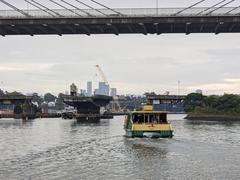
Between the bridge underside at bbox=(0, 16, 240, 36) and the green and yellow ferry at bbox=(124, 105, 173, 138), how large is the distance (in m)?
10.3

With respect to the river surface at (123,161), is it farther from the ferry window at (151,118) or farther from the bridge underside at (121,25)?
the bridge underside at (121,25)

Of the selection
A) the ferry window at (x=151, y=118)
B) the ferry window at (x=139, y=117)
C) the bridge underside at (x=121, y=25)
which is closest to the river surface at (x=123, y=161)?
the ferry window at (x=151, y=118)

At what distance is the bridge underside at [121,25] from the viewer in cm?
5969

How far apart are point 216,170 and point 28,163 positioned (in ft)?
46.4

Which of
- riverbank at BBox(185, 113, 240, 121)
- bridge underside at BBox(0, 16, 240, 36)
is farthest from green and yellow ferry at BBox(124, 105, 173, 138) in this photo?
riverbank at BBox(185, 113, 240, 121)

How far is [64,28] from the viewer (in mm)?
64188

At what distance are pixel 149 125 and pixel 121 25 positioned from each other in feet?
39.6

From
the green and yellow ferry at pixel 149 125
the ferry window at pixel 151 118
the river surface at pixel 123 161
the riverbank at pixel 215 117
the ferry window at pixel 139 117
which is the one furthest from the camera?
the riverbank at pixel 215 117

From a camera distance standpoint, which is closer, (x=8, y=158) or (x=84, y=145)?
(x=8, y=158)

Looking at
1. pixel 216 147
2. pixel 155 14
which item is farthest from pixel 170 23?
pixel 216 147

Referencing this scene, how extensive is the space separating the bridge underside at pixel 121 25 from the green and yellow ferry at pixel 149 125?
10313 mm

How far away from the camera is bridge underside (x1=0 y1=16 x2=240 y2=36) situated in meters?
59.7

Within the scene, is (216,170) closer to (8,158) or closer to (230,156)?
(230,156)

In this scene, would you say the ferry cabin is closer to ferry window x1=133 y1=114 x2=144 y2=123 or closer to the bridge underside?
ferry window x1=133 y1=114 x2=144 y2=123
